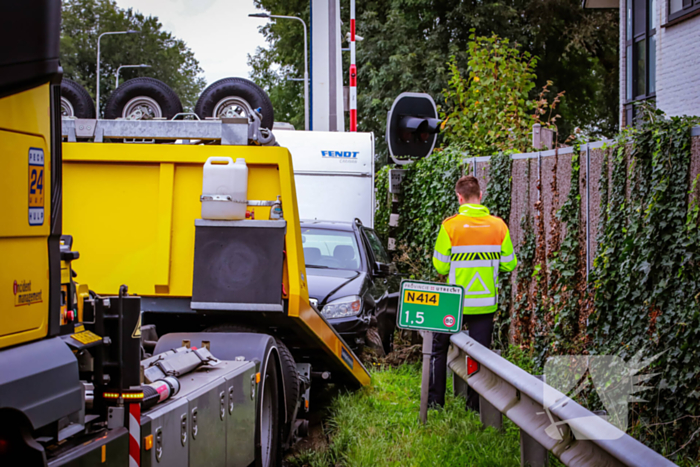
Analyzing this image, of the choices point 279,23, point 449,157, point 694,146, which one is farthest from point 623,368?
point 279,23

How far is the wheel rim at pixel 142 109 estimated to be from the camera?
5969mm

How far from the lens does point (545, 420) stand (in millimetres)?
4391

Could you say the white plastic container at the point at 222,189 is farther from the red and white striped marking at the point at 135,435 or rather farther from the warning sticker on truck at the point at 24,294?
the warning sticker on truck at the point at 24,294

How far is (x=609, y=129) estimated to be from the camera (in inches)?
1141

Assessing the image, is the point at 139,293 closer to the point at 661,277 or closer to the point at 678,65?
the point at 661,277

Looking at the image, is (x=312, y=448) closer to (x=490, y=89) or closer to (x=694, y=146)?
(x=694, y=146)

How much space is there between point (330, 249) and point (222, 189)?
469 cm

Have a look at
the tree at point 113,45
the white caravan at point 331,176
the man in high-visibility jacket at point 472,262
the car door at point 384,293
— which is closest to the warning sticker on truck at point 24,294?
the man in high-visibility jacket at point 472,262

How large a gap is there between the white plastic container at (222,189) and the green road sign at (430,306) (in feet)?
5.51

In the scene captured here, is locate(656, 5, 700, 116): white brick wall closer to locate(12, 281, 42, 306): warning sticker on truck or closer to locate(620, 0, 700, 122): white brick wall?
locate(620, 0, 700, 122): white brick wall

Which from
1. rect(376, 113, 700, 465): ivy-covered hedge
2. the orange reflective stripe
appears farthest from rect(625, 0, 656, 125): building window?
the orange reflective stripe

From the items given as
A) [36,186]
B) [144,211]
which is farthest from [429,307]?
[36,186]

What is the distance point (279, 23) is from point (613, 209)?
3166 centimetres

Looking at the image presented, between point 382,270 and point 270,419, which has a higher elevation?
point 382,270
